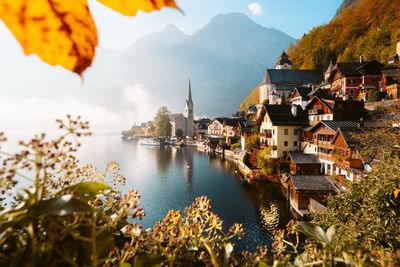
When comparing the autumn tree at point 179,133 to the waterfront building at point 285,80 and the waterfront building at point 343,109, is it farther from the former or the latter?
the waterfront building at point 343,109

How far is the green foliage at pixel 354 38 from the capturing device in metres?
47.2

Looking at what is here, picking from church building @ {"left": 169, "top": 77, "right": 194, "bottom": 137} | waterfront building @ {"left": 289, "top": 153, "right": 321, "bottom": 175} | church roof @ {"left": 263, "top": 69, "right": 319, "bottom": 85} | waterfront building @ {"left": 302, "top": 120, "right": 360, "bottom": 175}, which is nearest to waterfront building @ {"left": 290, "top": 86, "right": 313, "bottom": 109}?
waterfront building @ {"left": 302, "top": 120, "right": 360, "bottom": 175}

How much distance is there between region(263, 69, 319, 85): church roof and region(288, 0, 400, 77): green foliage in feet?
19.9

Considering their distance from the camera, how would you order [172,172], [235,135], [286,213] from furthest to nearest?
[235,135] < [172,172] < [286,213]

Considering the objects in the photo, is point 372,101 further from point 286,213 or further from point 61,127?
point 61,127

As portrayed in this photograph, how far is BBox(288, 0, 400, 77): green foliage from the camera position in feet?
155

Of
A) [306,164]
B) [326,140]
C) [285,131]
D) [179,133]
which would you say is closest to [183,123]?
[179,133]

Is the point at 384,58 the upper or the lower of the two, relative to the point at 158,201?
upper

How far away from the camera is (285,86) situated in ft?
205

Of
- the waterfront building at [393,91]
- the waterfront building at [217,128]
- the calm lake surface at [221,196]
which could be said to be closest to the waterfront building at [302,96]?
the waterfront building at [393,91]

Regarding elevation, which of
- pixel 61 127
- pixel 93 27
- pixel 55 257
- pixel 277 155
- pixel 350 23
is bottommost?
pixel 277 155

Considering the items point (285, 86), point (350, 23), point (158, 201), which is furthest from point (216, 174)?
point (350, 23)

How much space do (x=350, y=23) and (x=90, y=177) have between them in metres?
90.5

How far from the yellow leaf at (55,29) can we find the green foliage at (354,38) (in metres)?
59.5
